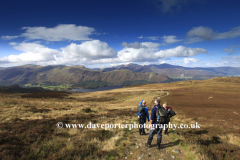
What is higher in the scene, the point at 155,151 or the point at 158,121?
the point at 158,121

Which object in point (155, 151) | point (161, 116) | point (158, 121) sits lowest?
point (155, 151)

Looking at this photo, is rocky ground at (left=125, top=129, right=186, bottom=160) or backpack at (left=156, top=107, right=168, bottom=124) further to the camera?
backpack at (left=156, top=107, right=168, bottom=124)

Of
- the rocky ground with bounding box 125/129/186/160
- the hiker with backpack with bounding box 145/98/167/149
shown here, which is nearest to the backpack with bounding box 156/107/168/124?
the hiker with backpack with bounding box 145/98/167/149

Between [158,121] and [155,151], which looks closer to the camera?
[155,151]

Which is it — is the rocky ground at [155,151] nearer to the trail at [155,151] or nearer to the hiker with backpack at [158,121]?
the trail at [155,151]

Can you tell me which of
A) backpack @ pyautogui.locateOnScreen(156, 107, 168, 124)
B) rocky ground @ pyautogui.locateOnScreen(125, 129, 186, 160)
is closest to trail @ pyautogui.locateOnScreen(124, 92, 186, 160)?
rocky ground @ pyautogui.locateOnScreen(125, 129, 186, 160)

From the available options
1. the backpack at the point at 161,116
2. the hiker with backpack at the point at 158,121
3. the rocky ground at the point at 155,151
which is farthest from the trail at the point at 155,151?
the backpack at the point at 161,116

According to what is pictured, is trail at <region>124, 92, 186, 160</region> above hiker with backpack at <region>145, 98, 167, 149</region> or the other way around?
the other way around

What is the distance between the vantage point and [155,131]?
8242 mm

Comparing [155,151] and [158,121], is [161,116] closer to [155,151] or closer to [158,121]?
[158,121]

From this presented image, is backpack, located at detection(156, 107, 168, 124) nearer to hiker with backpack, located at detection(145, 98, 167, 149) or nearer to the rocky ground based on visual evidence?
hiker with backpack, located at detection(145, 98, 167, 149)

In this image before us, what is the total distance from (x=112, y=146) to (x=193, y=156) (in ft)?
17.7

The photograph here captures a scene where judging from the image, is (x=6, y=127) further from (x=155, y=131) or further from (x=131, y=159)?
(x=155, y=131)

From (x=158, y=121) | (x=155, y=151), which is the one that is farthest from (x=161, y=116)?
(x=155, y=151)
